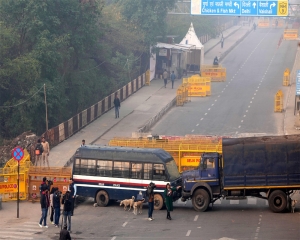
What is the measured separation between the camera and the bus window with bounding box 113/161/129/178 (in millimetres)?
29802

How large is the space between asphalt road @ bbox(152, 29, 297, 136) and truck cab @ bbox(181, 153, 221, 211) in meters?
14.2

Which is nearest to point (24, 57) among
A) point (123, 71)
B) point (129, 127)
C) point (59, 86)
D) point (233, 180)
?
point (59, 86)

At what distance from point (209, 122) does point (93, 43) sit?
37.6 ft

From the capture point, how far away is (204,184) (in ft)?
93.2

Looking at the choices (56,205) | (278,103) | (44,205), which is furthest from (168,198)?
(278,103)

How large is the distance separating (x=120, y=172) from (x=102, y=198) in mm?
1321

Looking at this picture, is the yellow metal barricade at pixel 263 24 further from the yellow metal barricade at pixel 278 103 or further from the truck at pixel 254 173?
the truck at pixel 254 173

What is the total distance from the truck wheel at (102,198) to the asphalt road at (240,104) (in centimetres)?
1478

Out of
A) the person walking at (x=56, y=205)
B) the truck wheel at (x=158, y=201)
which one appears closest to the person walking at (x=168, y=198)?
the truck wheel at (x=158, y=201)

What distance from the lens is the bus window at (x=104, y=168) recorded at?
30039mm

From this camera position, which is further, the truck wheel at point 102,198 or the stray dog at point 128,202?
the truck wheel at point 102,198

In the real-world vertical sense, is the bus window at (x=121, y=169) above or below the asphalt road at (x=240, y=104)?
below

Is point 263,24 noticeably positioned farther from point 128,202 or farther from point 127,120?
point 128,202

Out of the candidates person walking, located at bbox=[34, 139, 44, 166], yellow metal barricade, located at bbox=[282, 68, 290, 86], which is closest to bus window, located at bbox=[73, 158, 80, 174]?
person walking, located at bbox=[34, 139, 44, 166]
